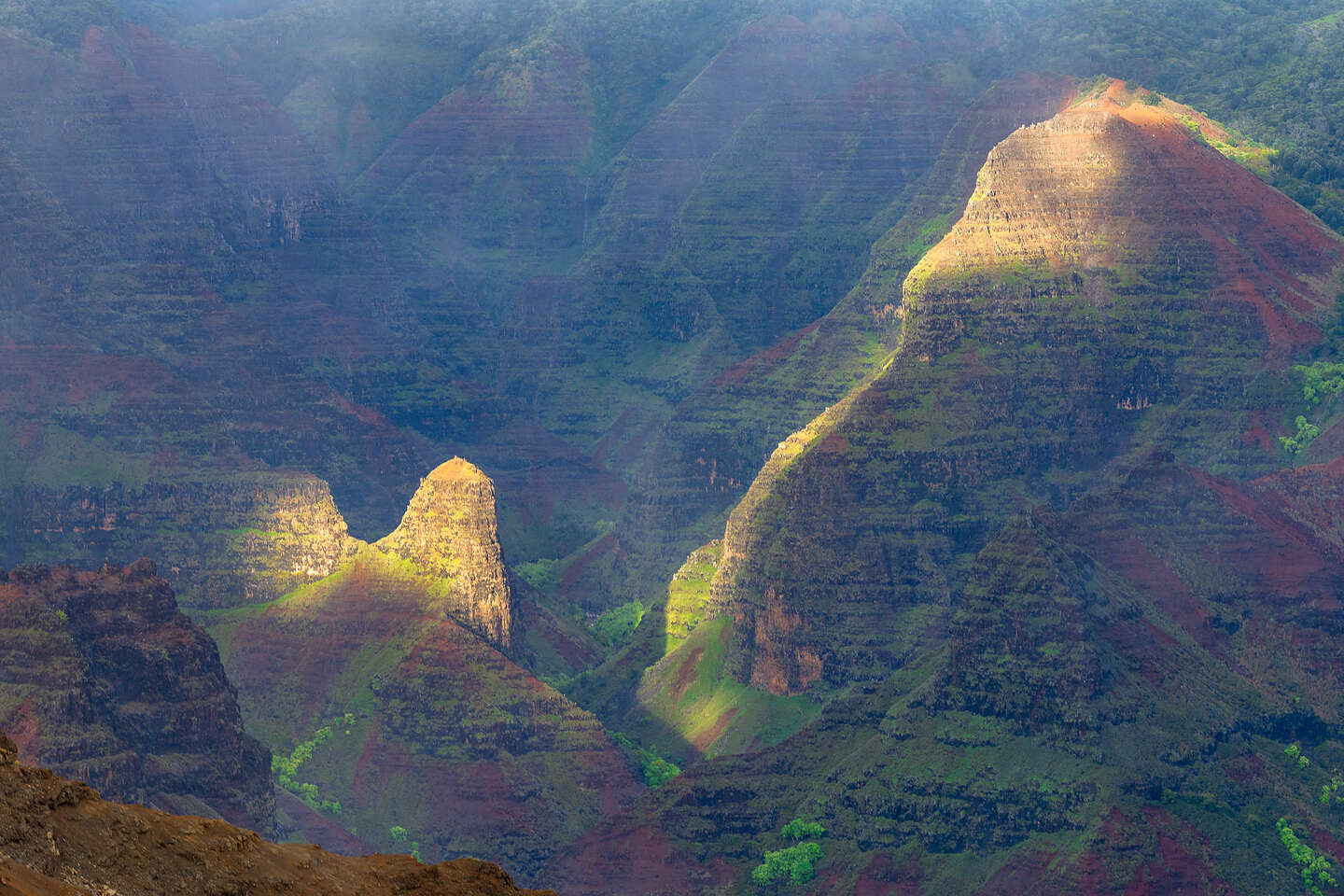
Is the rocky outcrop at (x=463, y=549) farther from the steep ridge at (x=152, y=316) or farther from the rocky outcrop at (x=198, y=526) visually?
the steep ridge at (x=152, y=316)

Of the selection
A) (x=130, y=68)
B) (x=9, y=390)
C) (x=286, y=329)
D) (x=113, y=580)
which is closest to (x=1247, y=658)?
(x=113, y=580)

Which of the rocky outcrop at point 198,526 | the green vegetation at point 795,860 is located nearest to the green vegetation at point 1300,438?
the green vegetation at point 795,860

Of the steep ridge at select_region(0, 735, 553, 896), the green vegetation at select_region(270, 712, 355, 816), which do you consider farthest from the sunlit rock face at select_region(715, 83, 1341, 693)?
the steep ridge at select_region(0, 735, 553, 896)

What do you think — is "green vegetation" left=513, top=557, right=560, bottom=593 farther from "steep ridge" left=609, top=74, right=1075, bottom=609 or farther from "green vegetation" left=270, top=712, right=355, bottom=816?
"green vegetation" left=270, top=712, right=355, bottom=816

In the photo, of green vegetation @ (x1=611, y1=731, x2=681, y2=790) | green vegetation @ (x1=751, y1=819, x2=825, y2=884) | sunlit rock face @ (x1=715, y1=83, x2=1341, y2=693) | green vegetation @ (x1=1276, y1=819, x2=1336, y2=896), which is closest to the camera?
green vegetation @ (x1=1276, y1=819, x2=1336, y2=896)

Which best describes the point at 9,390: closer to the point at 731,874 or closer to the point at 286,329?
the point at 286,329
